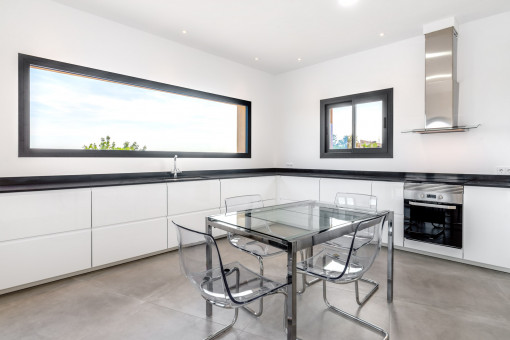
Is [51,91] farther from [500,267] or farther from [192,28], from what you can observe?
[500,267]

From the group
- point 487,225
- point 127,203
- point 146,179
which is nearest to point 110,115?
point 146,179

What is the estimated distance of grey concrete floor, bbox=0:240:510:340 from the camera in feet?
6.16

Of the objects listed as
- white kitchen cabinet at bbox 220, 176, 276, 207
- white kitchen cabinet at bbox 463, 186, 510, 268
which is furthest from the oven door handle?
white kitchen cabinet at bbox 220, 176, 276, 207

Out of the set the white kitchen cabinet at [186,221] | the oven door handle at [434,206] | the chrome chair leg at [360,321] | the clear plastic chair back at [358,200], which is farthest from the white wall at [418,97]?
the chrome chair leg at [360,321]

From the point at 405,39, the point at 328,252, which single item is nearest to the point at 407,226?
the point at 328,252

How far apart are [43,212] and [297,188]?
3235 millimetres

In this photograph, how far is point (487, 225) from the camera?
2924mm

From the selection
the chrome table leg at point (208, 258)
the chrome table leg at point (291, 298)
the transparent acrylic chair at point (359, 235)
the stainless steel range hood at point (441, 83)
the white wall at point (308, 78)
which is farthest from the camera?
the stainless steel range hood at point (441, 83)

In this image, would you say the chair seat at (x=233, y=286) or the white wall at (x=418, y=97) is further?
the white wall at (x=418, y=97)

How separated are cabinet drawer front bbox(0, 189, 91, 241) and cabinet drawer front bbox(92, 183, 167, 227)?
0.32 feet

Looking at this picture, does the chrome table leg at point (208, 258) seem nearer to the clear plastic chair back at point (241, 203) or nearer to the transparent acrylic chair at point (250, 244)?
the transparent acrylic chair at point (250, 244)

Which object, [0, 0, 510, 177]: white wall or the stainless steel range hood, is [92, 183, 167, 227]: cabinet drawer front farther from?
the stainless steel range hood

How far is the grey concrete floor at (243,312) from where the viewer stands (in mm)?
1879

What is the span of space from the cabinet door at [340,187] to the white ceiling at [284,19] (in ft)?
6.46
